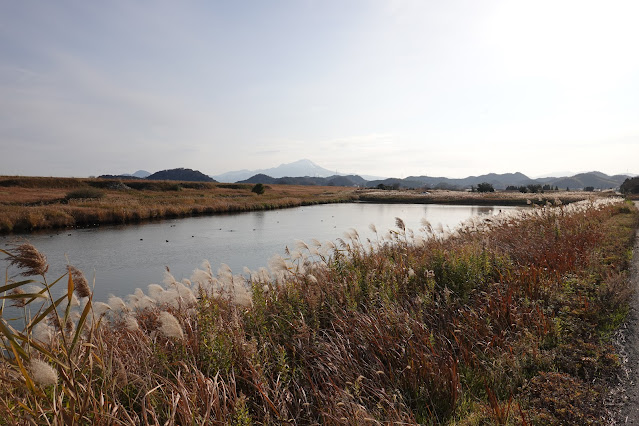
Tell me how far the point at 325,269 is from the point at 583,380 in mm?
4582

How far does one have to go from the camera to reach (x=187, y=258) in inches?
671

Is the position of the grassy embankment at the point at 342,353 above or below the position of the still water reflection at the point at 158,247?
above

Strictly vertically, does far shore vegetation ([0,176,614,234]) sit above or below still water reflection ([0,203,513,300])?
above

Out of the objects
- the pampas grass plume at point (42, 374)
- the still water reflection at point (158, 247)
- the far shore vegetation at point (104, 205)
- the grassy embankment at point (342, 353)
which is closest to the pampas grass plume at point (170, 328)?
the grassy embankment at point (342, 353)

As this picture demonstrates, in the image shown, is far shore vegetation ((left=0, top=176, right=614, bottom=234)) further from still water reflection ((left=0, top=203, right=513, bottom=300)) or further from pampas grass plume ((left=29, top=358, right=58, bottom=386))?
pampas grass plume ((left=29, top=358, right=58, bottom=386))

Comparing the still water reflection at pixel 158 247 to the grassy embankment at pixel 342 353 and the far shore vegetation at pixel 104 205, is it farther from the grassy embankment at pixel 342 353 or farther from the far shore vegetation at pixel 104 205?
the grassy embankment at pixel 342 353

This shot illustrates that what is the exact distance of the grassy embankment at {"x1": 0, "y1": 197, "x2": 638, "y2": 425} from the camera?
2727mm

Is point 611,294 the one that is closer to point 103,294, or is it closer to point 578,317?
point 578,317

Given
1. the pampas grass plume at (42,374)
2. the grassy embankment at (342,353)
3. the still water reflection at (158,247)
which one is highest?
the pampas grass plume at (42,374)

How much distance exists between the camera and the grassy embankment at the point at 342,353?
8.95 feet

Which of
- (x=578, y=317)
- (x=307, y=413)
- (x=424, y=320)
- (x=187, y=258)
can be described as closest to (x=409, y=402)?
(x=307, y=413)

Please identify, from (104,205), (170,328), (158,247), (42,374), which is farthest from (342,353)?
(104,205)

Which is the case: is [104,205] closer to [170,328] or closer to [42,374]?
[170,328]

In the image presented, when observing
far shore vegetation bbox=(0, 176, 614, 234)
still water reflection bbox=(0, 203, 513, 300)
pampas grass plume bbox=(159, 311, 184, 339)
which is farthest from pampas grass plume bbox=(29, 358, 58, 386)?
far shore vegetation bbox=(0, 176, 614, 234)
